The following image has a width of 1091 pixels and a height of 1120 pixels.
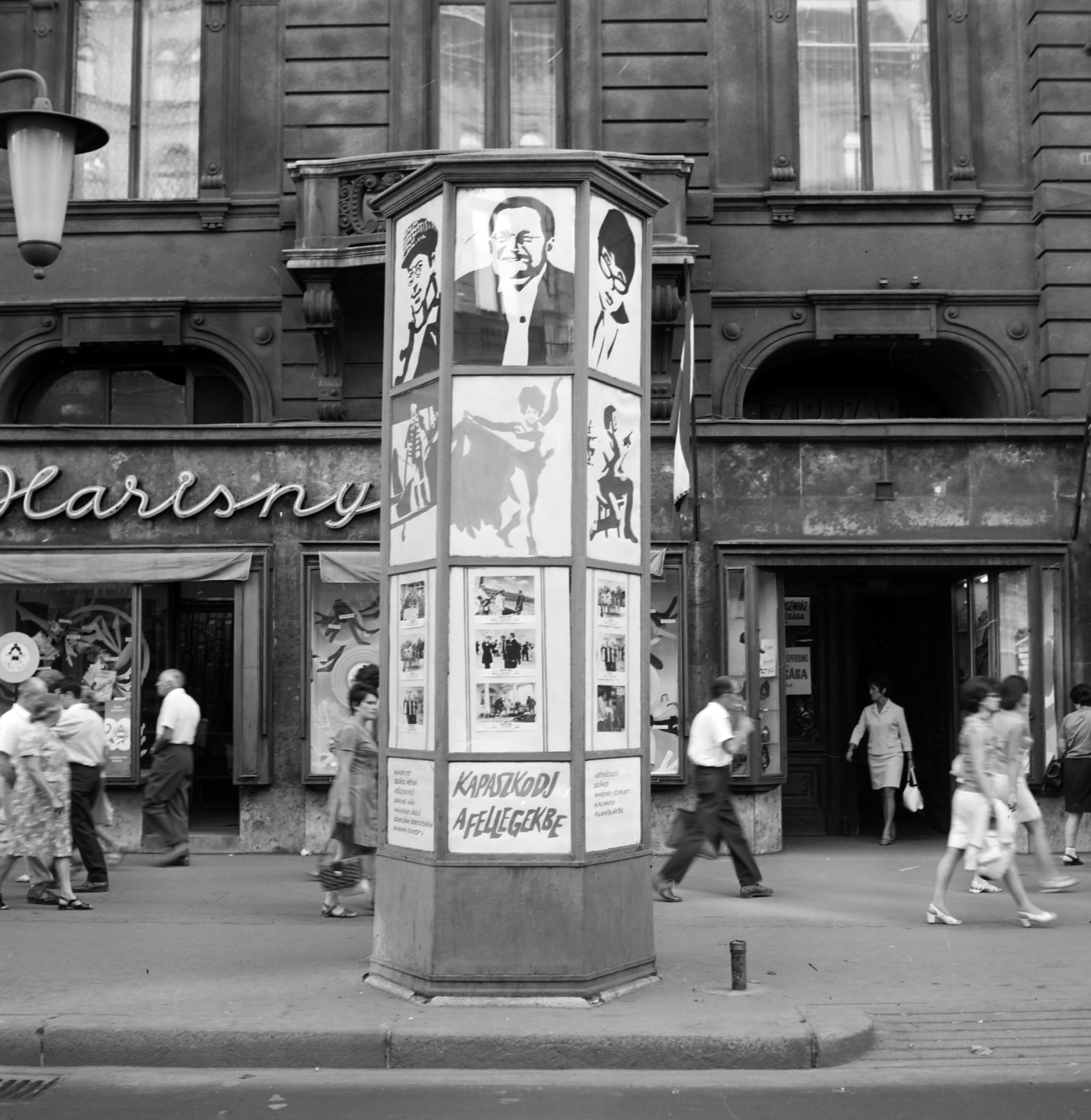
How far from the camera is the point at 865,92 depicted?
15.9 metres

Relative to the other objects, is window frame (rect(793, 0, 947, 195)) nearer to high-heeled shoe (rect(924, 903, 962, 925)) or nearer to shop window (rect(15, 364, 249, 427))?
shop window (rect(15, 364, 249, 427))

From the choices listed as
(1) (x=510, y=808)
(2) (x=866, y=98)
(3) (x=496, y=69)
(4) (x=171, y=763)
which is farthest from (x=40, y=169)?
(2) (x=866, y=98)

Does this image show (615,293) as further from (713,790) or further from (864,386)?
(864,386)

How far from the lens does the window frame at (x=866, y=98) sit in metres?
15.7

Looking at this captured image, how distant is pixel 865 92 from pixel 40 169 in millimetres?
11528

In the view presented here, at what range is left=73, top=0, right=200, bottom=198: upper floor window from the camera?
16078 millimetres

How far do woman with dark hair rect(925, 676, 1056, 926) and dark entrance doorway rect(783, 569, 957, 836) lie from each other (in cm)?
548

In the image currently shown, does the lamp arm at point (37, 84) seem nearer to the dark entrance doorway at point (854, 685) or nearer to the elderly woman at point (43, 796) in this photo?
the elderly woman at point (43, 796)

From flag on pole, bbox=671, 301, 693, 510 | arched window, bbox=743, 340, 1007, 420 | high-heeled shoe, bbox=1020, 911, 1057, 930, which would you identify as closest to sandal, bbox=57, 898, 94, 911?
flag on pole, bbox=671, 301, 693, 510

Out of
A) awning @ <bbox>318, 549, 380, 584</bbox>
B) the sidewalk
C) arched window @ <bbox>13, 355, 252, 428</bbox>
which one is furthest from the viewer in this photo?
arched window @ <bbox>13, 355, 252, 428</bbox>

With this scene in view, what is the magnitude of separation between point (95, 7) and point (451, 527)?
1145 centimetres

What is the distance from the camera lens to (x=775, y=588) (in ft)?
48.6

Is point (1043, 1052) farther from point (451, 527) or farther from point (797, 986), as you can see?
point (451, 527)

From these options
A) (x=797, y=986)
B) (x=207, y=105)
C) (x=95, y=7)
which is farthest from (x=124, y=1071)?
(x=95, y=7)
